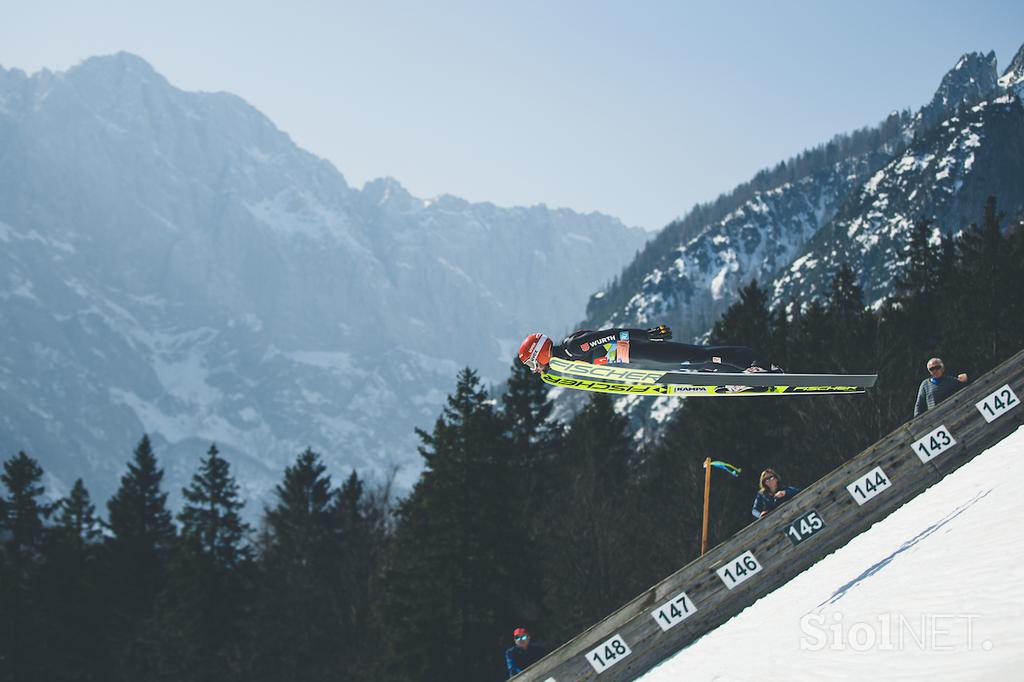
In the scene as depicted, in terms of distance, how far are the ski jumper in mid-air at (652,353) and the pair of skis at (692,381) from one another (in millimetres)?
157

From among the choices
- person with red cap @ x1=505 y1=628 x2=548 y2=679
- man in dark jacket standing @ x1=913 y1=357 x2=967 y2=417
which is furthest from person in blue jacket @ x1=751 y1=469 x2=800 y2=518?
person with red cap @ x1=505 y1=628 x2=548 y2=679

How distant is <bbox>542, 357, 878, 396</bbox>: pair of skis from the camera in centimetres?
1642

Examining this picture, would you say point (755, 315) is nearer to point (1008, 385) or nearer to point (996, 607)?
point (1008, 385)

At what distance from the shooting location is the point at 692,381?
16.7 metres

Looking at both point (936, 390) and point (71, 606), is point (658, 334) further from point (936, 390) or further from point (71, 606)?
point (71, 606)

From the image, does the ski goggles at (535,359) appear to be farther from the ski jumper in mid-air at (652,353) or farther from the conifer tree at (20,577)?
the conifer tree at (20,577)

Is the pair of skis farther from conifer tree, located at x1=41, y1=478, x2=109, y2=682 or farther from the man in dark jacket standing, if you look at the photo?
conifer tree, located at x1=41, y1=478, x2=109, y2=682

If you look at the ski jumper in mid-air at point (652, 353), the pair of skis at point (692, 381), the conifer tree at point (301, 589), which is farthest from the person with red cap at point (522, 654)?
the conifer tree at point (301, 589)

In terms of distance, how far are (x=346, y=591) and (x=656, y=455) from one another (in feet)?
59.5

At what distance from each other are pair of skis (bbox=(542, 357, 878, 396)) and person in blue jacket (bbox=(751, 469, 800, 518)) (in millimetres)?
3076

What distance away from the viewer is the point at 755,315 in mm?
42438

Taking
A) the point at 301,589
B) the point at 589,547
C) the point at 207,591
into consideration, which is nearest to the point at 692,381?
the point at 589,547

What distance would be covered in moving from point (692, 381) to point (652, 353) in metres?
0.84

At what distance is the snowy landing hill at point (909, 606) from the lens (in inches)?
315
